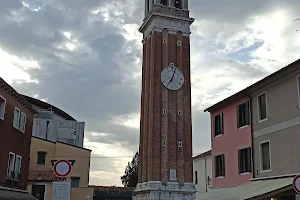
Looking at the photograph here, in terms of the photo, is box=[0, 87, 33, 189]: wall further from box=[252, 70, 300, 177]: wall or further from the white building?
the white building

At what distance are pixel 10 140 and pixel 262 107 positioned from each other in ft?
45.2

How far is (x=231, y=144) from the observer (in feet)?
82.1

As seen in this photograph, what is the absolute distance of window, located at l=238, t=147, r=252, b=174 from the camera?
2304 cm

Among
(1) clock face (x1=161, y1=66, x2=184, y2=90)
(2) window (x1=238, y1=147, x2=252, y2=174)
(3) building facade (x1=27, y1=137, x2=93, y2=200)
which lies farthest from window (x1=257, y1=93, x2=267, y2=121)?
(3) building facade (x1=27, y1=137, x2=93, y2=200)

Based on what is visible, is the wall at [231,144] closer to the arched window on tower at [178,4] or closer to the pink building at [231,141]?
the pink building at [231,141]

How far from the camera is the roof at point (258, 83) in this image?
1911cm

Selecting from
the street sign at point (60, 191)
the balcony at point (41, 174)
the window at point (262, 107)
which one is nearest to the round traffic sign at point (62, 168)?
the street sign at point (60, 191)

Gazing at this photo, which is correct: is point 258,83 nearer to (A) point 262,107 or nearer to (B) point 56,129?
(A) point 262,107

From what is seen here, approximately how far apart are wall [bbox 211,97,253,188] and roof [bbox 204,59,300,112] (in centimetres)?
30

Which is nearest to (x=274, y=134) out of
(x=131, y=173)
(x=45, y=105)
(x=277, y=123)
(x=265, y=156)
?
(x=277, y=123)

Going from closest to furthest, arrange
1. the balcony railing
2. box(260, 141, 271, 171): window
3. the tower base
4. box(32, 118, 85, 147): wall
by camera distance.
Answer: box(260, 141, 271, 171): window → the tower base → the balcony railing → box(32, 118, 85, 147): wall

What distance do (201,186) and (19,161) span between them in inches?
868

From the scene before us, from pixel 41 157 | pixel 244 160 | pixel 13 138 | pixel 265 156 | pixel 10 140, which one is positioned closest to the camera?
pixel 265 156

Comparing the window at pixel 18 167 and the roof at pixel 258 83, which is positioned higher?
the roof at pixel 258 83
